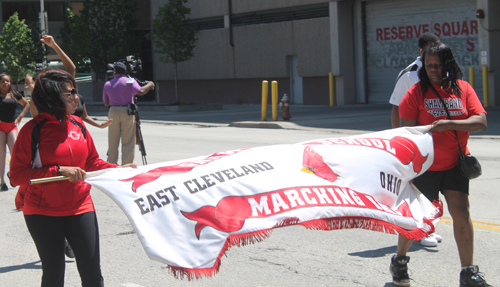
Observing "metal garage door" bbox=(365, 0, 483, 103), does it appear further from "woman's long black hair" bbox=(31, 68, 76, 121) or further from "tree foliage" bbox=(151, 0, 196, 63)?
"woman's long black hair" bbox=(31, 68, 76, 121)

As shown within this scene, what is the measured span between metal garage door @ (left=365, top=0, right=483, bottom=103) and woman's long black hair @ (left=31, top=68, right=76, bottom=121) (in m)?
21.1

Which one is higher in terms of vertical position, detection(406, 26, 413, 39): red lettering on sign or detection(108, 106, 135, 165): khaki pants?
detection(406, 26, 413, 39): red lettering on sign

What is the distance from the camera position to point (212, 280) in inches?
190

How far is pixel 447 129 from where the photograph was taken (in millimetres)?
4336

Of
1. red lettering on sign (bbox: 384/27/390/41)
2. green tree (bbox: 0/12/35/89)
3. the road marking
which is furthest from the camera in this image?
green tree (bbox: 0/12/35/89)

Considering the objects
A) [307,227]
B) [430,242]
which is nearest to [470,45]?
[430,242]

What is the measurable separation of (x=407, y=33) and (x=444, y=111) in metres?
21.9

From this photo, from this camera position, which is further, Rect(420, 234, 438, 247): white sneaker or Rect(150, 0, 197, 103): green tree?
Rect(150, 0, 197, 103): green tree

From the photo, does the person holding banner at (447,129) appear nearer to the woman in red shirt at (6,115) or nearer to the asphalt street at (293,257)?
the asphalt street at (293,257)

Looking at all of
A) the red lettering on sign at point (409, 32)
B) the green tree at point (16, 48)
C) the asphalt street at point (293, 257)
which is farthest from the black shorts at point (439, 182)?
the green tree at point (16, 48)

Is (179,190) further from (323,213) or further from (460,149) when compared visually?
(460,149)

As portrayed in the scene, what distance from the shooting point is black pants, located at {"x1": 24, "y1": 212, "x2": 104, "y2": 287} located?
3.62 m

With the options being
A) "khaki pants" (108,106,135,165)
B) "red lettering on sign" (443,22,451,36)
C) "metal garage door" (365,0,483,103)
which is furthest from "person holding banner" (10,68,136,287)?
"red lettering on sign" (443,22,451,36)

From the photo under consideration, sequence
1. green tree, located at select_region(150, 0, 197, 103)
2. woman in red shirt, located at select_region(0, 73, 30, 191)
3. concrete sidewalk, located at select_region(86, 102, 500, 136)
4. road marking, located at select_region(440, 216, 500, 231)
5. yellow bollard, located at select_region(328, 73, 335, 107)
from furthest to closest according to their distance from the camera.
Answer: green tree, located at select_region(150, 0, 197, 103)
yellow bollard, located at select_region(328, 73, 335, 107)
concrete sidewalk, located at select_region(86, 102, 500, 136)
woman in red shirt, located at select_region(0, 73, 30, 191)
road marking, located at select_region(440, 216, 500, 231)
